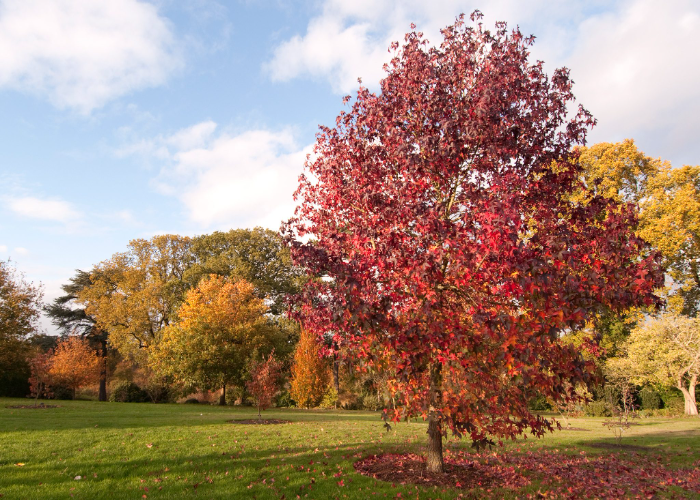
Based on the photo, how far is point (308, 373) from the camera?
28359 mm

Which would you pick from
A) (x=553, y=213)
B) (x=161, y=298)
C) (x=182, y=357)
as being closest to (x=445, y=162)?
(x=553, y=213)

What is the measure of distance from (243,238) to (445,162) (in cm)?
3673

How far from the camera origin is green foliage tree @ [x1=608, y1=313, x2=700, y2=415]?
2251 cm

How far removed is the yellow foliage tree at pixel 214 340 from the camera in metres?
29.2

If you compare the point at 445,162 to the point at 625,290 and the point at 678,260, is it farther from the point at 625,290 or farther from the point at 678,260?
the point at 678,260

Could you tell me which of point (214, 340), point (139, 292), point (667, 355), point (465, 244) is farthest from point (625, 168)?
point (139, 292)

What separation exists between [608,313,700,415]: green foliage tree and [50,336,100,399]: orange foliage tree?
114 ft

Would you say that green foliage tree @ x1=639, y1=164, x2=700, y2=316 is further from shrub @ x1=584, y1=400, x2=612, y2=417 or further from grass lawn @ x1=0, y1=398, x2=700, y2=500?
grass lawn @ x1=0, y1=398, x2=700, y2=500

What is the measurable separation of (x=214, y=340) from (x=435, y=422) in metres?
25.1

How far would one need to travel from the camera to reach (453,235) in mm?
5895

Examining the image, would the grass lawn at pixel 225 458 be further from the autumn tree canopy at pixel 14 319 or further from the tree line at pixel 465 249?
the autumn tree canopy at pixel 14 319

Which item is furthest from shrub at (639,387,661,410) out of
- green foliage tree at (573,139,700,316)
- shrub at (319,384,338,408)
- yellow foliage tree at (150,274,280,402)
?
yellow foliage tree at (150,274,280,402)

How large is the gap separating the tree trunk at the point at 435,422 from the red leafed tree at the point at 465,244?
4cm

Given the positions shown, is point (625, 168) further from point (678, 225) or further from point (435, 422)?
point (435, 422)
